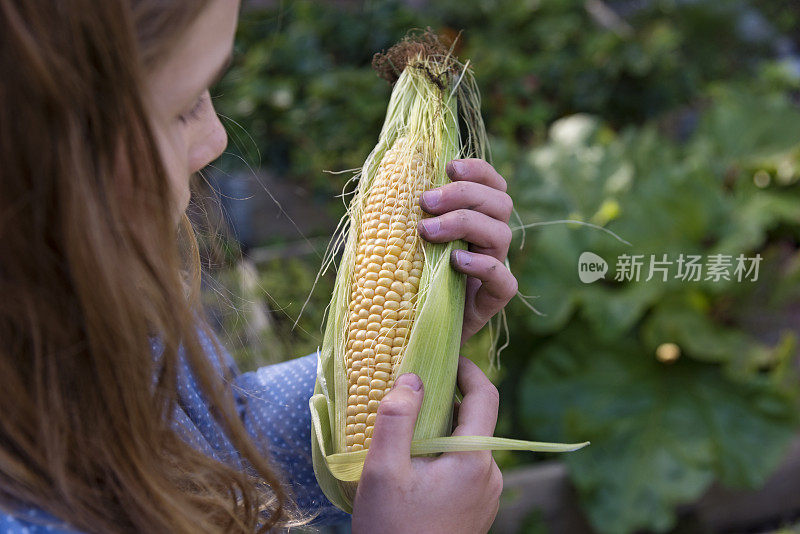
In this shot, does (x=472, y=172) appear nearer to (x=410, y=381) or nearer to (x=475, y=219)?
(x=475, y=219)

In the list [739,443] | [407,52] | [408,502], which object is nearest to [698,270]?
[739,443]

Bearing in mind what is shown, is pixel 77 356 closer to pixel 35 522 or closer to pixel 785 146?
pixel 35 522

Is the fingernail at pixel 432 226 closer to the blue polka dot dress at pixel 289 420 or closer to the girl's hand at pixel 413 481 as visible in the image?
the girl's hand at pixel 413 481

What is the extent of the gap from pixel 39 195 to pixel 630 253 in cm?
200

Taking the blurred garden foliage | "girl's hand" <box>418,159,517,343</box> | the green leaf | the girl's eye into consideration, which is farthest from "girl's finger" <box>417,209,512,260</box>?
the green leaf

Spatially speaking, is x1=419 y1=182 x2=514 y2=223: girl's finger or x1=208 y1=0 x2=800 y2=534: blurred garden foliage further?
x1=208 y1=0 x2=800 y2=534: blurred garden foliage

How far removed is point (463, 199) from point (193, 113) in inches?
12.6

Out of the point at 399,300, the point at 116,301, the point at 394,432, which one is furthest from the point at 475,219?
the point at 116,301

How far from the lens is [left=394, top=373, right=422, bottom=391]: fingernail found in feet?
2.39

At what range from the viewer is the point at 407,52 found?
0.88 m

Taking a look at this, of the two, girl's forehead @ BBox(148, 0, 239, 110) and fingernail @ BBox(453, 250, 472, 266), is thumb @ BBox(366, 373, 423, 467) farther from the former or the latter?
girl's forehead @ BBox(148, 0, 239, 110)

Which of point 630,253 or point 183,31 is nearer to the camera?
point 183,31

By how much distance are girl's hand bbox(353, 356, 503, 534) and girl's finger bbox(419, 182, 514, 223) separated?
0.21m

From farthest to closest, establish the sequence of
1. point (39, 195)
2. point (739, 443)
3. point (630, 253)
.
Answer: point (630, 253), point (739, 443), point (39, 195)
